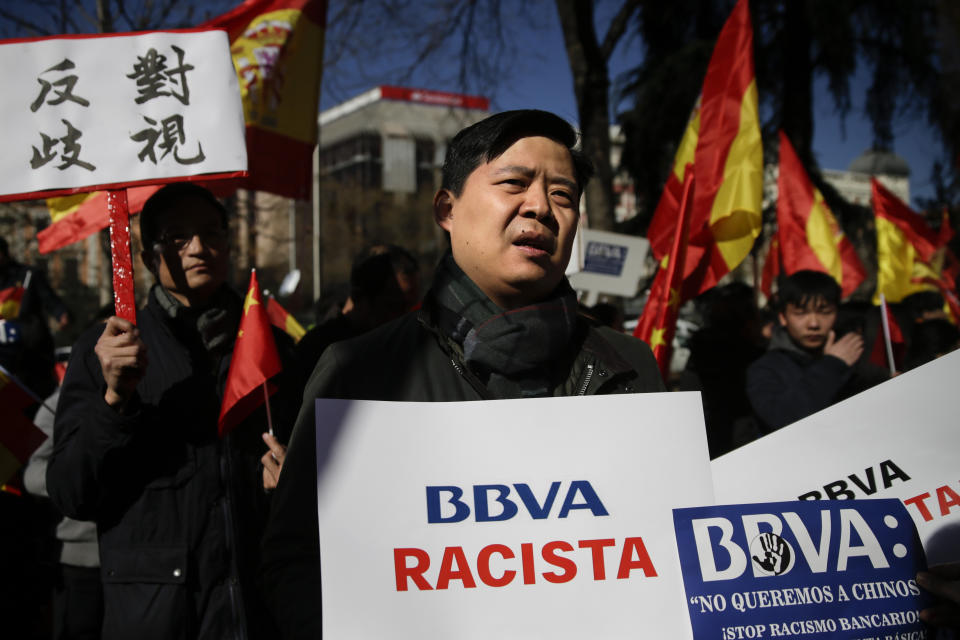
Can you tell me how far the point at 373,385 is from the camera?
1550mm

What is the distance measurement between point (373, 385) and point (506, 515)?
39cm

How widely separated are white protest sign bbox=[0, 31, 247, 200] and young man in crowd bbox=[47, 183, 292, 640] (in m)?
0.45

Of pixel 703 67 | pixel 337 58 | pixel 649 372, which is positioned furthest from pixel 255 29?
pixel 703 67

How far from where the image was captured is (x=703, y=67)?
9.09m

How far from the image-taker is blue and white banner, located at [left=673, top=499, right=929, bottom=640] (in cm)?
130

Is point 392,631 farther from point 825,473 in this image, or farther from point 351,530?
point 825,473

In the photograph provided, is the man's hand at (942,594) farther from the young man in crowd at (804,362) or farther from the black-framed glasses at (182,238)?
the black-framed glasses at (182,238)

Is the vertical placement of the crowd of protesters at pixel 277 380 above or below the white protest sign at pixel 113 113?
below

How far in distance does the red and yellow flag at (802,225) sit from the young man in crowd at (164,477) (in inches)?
163

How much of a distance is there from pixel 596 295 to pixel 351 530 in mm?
4789

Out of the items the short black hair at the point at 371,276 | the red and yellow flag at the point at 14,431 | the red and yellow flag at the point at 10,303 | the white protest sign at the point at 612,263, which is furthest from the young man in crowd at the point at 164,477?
the white protest sign at the point at 612,263

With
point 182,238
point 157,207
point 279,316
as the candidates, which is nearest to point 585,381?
point 182,238

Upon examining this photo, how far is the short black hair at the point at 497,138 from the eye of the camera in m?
1.63

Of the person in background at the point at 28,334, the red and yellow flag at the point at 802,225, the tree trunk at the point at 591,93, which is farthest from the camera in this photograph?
the tree trunk at the point at 591,93
